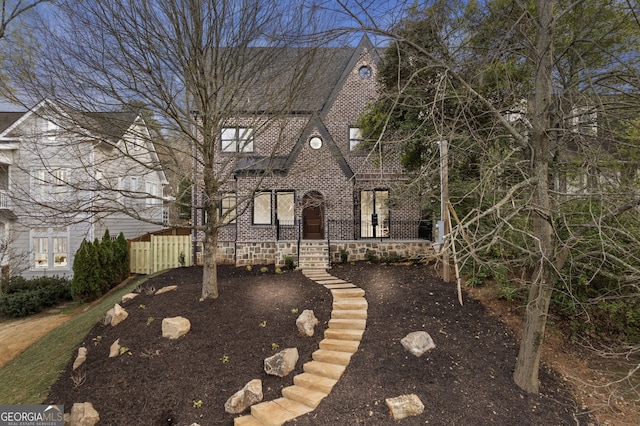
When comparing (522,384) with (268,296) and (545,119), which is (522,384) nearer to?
(545,119)

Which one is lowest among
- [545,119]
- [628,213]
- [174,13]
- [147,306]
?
[147,306]

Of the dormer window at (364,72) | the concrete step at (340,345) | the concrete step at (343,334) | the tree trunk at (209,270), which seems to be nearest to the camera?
the concrete step at (340,345)

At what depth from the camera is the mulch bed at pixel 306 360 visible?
4.11m

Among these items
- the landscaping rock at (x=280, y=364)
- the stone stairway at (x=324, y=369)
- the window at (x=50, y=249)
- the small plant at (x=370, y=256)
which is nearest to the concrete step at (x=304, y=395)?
the stone stairway at (x=324, y=369)

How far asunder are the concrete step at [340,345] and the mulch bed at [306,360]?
12cm

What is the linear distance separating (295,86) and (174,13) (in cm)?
231

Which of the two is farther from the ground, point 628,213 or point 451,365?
point 628,213

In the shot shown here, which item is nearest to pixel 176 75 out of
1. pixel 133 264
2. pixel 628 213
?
pixel 628 213

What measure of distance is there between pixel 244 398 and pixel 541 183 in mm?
4790

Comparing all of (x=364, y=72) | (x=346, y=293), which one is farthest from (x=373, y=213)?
(x=346, y=293)

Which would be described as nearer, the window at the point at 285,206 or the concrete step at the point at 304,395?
the concrete step at the point at 304,395

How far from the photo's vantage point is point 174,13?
5.04 m

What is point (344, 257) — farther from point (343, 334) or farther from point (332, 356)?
point (332, 356)

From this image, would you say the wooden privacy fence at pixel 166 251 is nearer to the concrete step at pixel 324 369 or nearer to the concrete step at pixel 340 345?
the concrete step at pixel 340 345
